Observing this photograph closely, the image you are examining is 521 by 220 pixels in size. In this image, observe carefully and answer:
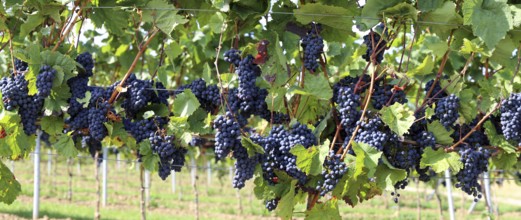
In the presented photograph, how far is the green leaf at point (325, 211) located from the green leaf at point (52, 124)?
1464 millimetres

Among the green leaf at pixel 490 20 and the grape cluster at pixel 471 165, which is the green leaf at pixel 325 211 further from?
the green leaf at pixel 490 20

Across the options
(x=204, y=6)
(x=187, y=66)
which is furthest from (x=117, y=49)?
(x=204, y=6)

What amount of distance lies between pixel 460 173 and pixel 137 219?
8683 millimetres

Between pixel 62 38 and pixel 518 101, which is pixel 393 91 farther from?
pixel 62 38

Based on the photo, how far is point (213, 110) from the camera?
3.44 m

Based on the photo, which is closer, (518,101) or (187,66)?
(518,101)

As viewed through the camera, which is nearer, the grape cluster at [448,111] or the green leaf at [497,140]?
the grape cluster at [448,111]

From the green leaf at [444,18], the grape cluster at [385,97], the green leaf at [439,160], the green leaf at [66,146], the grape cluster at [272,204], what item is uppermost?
the green leaf at [444,18]

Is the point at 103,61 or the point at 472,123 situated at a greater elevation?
the point at 103,61

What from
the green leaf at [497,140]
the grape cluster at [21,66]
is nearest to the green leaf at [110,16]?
the grape cluster at [21,66]

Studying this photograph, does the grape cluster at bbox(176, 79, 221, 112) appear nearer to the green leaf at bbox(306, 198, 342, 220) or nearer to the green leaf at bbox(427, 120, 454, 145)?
the green leaf at bbox(306, 198, 342, 220)

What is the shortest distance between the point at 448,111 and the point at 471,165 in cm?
31

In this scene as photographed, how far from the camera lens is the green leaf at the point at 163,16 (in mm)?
3234

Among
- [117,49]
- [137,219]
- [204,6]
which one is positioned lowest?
[137,219]
